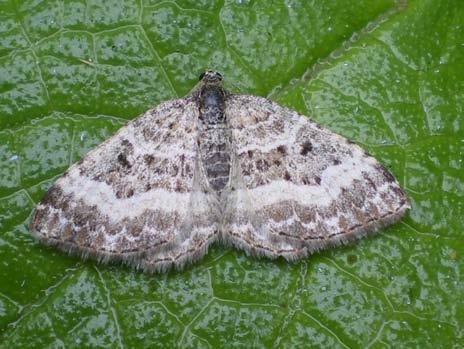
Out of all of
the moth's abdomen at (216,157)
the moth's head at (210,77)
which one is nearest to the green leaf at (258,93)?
the moth's head at (210,77)

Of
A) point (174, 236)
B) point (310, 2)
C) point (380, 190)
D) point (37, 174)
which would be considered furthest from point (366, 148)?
point (37, 174)

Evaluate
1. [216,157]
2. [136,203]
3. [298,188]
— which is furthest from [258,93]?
[136,203]

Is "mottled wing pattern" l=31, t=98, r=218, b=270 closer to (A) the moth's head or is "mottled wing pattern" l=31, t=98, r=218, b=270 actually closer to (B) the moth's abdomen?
(B) the moth's abdomen

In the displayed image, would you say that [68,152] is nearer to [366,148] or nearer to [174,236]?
[174,236]

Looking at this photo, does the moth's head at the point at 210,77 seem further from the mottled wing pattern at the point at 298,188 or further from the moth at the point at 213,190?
the mottled wing pattern at the point at 298,188

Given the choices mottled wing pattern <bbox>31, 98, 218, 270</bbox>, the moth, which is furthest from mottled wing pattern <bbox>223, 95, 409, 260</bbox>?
mottled wing pattern <bbox>31, 98, 218, 270</bbox>
